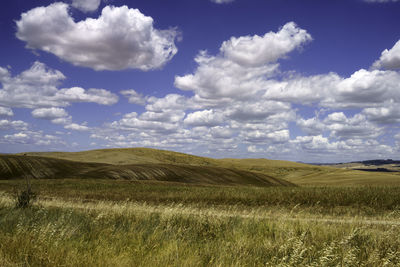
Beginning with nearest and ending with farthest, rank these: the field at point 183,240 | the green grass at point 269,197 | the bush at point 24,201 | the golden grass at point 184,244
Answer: the golden grass at point 184,244 < the field at point 183,240 < the bush at point 24,201 < the green grass at point 269,197

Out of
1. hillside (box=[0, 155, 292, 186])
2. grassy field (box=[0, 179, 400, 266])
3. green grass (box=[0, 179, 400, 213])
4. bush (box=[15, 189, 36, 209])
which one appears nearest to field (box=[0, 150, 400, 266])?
grassy field (box=[0, 179, 400, 266])

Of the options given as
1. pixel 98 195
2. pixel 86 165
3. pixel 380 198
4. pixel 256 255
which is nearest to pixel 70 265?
pixel 256 255

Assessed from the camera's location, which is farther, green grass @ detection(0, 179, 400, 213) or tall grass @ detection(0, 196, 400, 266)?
green grass @ detection(0, 179, 400, 213)

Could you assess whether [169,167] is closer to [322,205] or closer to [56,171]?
[56,171]

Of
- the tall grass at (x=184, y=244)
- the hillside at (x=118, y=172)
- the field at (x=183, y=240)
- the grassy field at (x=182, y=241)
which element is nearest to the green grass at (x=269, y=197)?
the field at (x=183, y=240)

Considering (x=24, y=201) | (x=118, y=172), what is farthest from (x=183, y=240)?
(x=118, y=172)

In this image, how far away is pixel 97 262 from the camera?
6508mm

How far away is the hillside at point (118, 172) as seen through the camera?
2021 inches

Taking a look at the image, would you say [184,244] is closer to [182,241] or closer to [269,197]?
[182,241]

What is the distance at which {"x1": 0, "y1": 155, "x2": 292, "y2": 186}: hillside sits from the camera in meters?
51.3

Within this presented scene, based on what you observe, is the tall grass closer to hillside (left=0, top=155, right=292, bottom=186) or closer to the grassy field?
the grassy field

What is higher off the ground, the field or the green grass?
the field

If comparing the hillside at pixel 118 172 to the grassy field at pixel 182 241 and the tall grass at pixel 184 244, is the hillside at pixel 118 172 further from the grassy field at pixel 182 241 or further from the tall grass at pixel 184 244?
the tall grass at pixel 184 244

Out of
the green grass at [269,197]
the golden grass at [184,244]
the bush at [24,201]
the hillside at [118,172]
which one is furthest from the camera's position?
the hillside at [118,172]
